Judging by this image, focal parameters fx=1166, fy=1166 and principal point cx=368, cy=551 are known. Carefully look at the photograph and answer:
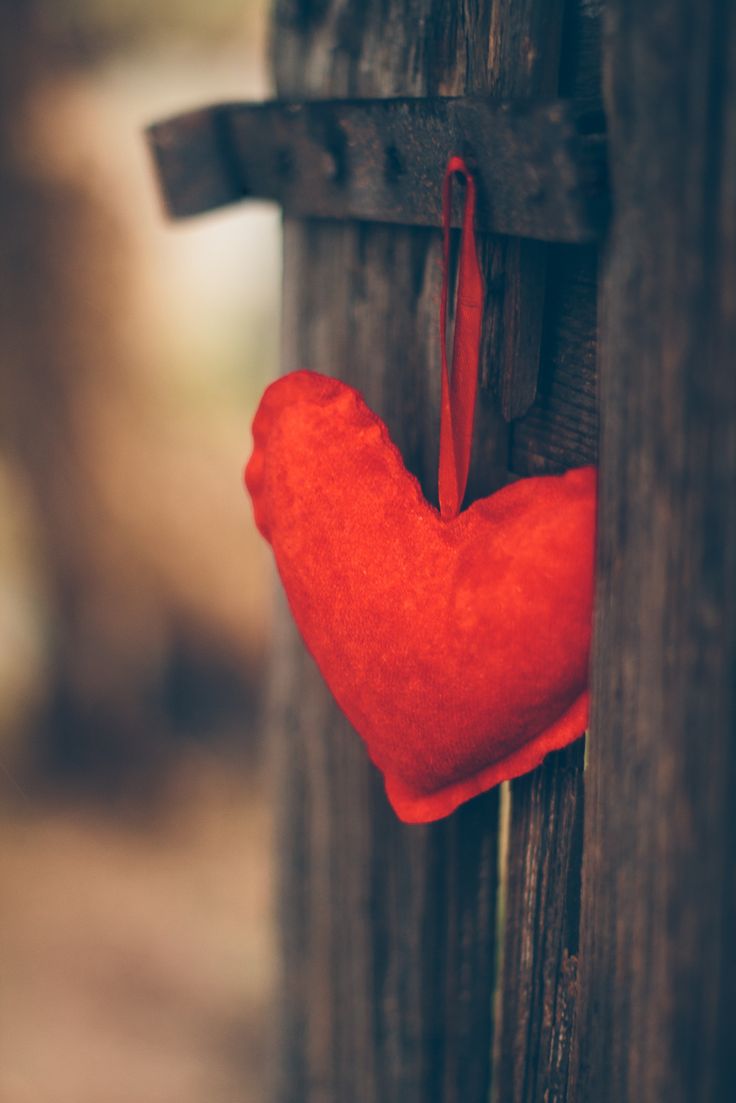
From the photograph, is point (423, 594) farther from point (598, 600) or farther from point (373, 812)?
point (373, 812)

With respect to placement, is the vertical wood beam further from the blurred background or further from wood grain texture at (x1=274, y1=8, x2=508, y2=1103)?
the blurred background

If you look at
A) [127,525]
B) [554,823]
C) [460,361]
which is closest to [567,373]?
[460,361]

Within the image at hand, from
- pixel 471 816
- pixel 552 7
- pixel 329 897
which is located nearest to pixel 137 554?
pixel 329 897

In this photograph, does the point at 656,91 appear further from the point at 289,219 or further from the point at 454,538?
the point at 289,219

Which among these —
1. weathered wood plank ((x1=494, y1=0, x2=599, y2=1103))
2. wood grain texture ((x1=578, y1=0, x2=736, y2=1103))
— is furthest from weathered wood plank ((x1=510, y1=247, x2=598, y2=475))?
wood grain texture ((x1=578, y1=0, x2=736, y2=1103))

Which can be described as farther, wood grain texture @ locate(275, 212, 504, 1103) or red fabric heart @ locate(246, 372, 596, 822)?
wood grain texture @ locate(275, 212, 504, 1103)

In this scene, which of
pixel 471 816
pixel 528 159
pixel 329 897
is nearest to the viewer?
pixel 528 159
